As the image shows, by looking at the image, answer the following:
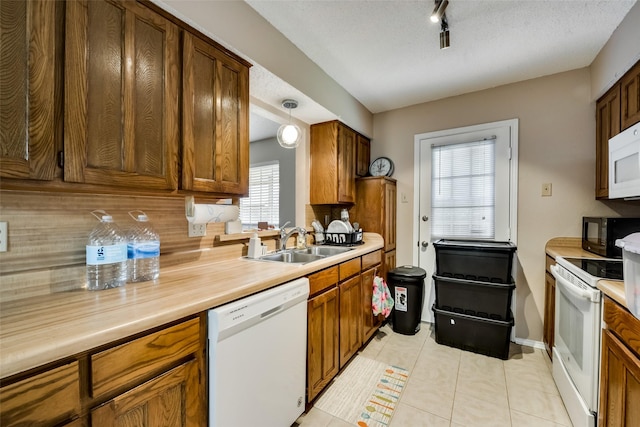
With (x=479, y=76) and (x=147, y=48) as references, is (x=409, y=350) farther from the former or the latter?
(x=147, y=48)

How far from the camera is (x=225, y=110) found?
1.54 metres

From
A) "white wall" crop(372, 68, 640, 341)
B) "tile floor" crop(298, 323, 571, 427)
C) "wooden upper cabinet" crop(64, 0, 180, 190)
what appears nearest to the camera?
"wooden upper cabinet" crop(64, 0, 180, 190)

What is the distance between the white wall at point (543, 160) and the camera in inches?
90.0

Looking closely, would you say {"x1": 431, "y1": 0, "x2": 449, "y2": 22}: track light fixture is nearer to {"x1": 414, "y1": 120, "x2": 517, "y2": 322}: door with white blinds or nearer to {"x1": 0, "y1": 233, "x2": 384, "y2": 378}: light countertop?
{"x1": 414, "y1": 120, "x2": 517, "y2": 322}: door with white blinds

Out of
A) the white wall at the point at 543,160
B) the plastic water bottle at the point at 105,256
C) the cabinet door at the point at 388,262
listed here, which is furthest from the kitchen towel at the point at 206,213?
the white wall at the point at 543,160

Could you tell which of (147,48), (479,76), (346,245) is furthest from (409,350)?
(147,48)

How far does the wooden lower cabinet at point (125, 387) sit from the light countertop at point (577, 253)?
180cm

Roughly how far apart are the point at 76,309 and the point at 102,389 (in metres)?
0.31

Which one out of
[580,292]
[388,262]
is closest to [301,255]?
[388,262]

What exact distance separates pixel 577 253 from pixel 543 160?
0.87 meters

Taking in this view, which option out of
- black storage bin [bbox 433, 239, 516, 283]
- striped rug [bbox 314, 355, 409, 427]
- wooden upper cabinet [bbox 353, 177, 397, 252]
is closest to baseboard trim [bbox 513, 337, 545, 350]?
black storage bin [bbox 433, 239, 516, 283]

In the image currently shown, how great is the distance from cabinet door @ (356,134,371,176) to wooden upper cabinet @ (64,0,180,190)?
82.0 inches

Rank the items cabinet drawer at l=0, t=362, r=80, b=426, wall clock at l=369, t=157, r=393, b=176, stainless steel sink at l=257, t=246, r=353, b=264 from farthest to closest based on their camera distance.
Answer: wall clock at l=369, t=157, r=393, b=176
stainless steel sink at l=257, t=246, r=353, b=264
cabinet drawer at l=0, t=362, r=80, b=426

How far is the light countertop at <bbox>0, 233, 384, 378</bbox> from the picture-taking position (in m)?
0.68
